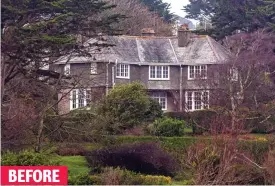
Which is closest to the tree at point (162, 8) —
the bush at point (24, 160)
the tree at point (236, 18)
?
the tree at point (236, 18)

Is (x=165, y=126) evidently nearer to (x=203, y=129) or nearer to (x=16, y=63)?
(x=203, y=129)

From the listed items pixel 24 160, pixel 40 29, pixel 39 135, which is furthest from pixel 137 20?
pixel 24 160

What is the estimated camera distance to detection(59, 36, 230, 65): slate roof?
159 ft

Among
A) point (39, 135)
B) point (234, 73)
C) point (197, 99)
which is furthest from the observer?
point (197, 99)

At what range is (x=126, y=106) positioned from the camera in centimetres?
3569

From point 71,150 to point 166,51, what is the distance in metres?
21.2

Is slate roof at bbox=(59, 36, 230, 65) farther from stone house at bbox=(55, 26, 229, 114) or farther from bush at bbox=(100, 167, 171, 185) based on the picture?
bush at bbox=(100, 167, 171, 185)

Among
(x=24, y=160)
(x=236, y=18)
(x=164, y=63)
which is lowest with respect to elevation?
(x=24, y=160)

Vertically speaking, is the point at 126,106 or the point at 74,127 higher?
the point at 126,106

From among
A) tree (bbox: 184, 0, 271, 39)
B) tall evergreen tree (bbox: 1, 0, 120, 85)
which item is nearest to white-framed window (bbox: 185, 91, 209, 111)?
tree (bbox: 184, 0, 271, 39)

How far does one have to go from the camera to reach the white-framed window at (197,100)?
4211 cm

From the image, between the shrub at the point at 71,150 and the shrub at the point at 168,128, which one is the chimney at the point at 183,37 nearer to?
the shrub at the point at 168,128

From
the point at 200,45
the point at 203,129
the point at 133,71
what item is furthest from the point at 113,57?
the point at 203,129

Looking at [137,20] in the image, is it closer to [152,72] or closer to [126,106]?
[152,72]
